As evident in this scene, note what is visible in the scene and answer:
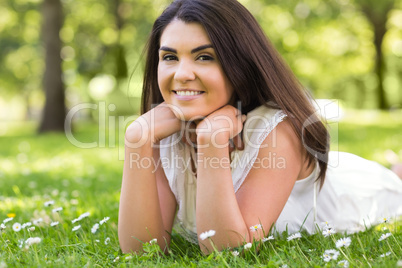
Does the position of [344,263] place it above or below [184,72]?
below

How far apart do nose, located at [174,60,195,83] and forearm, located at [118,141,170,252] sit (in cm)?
38

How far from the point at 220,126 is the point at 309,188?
946mm

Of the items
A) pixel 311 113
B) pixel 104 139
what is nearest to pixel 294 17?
pixel 104 139

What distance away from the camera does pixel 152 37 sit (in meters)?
2.64

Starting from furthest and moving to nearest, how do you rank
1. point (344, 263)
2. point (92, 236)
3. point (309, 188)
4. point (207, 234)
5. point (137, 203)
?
point (309, 188) < point (92, 236) < point (137, 203) < point (207, 234) < point (344, 263)

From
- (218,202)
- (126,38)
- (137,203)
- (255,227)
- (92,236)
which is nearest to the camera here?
(218,202)

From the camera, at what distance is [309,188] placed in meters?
2.76

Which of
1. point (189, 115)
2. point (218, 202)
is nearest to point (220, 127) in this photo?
point (189, 115)

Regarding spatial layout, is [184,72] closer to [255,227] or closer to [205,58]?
[205,58]

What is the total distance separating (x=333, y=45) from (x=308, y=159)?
79.2ft

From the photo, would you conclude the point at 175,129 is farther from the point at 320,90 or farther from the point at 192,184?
the point at 320,90

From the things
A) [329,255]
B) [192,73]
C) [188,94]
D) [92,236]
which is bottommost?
[92,236]

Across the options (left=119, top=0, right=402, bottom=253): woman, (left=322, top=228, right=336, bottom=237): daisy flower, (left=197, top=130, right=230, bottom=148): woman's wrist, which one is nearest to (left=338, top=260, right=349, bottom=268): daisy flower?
(left=322, top=228, right=336, bottom=237): daisy flower

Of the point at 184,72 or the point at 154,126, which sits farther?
the point at 154,126
